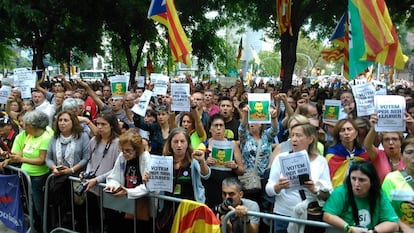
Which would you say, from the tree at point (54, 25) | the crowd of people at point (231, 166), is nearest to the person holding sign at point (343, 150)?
the crowd of people at point (231, 166)

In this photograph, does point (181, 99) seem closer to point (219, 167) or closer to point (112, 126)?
point (112, 126)

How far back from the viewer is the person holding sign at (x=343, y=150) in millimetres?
4723

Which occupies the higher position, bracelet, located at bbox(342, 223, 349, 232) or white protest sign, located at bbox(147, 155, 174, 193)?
white protest sign, located at bbox(147, 155, 174, 193)

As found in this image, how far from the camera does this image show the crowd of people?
11.9ft

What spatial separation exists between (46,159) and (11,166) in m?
0.58

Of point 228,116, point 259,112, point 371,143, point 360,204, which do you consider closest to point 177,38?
point 228,116

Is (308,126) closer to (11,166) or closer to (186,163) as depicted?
(186,163)

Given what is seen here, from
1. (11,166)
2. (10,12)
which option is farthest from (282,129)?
(10,12)

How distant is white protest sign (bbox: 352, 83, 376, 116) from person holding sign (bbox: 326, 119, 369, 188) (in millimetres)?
597

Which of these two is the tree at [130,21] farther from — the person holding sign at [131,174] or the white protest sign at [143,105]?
the person holding sign at [131,174]

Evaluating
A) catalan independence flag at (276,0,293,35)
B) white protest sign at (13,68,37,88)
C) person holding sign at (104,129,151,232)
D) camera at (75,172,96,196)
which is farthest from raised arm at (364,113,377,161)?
catalan independence flag at (276,0,293,35)

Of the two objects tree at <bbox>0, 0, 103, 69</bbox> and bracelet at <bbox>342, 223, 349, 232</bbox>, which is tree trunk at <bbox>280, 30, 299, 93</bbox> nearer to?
tree at <bbox>0, 0, 103, 69</bbox>

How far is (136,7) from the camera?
18453 millimetres

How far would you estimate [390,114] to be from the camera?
4.65m
